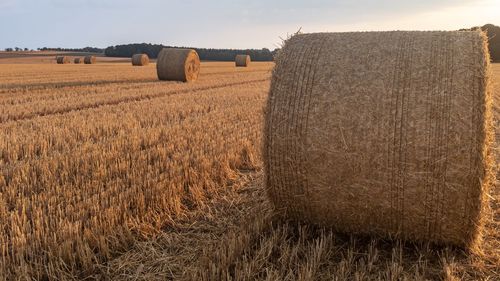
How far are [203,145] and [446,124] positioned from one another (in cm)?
413

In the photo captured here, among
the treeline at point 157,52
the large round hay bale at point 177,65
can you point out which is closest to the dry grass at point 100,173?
the large round hay bale at point 177,65

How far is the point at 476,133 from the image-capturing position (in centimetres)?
333

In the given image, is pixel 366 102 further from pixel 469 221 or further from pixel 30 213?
pixel 30 213

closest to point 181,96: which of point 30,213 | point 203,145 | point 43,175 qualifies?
point 203,145

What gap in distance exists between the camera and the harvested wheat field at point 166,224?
3459 mm

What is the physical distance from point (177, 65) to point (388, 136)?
15.9 meters

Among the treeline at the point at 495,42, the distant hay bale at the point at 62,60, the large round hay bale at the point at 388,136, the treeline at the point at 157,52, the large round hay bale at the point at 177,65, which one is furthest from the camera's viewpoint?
the treeline at the point at 157,52

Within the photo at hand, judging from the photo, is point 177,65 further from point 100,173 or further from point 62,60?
point 62,60

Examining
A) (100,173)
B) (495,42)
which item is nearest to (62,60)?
(495,42)

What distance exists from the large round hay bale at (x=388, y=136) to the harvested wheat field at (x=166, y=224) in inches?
10.5

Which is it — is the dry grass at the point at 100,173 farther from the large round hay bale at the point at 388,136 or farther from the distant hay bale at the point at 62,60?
the distant hay bale at the point at 62,60

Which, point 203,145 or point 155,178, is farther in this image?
point 203,145

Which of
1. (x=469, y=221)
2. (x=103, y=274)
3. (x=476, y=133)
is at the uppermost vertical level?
(x=476, y=133)

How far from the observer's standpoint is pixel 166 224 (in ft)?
14.4
